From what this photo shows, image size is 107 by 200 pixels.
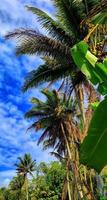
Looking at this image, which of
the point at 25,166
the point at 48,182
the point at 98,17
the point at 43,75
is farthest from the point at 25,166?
the point at 98,17

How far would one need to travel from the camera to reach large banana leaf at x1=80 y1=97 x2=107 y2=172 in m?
3.91

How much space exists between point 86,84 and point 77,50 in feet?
61.3

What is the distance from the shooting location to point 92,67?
13.4ft

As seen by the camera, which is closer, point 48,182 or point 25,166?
point 48,182

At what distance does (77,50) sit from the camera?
12.9 ft

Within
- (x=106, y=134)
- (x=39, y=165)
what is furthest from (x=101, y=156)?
(x=39, y=165)

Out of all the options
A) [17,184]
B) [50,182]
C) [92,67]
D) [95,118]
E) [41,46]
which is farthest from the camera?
[17,184]

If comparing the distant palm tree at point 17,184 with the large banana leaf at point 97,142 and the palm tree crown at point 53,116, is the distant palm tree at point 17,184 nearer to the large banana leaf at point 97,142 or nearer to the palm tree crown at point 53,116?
the palm tree crown at point 53,116

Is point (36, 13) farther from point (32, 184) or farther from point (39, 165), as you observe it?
point (32, 184)

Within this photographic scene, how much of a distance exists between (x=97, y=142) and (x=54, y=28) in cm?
1676

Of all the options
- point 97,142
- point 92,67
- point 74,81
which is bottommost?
point 97,142

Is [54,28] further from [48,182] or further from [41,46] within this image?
[48,182]

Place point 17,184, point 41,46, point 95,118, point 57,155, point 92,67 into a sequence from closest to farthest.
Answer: point 95,118
point 92,67
point 41,46
point 57,155
point 17,184

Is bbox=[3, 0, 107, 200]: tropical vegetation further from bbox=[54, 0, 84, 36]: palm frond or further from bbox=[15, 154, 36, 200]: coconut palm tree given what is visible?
bbox=[15, 154, 36, 200]: coconut palm tree
